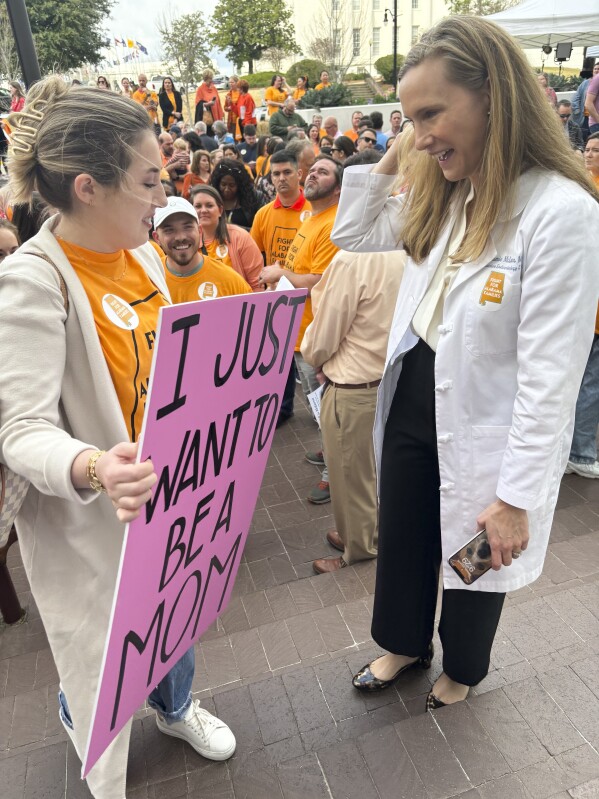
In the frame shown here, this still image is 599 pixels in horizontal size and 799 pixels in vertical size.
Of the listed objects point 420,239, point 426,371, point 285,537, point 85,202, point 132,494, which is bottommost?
point 285,537

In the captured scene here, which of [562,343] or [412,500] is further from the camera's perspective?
[412,500]

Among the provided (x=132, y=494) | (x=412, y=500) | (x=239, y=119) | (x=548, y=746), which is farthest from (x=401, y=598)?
(x=239, y=119)

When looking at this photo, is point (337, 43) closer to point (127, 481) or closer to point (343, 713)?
point (343, 713)

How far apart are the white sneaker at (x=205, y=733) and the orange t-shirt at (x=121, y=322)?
3.62 ft

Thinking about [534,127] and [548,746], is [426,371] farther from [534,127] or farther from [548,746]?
[548,746]

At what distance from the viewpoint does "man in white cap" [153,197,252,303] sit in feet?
11.9

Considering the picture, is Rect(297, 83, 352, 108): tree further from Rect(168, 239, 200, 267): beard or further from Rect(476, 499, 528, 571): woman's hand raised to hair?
Rect(476, 499, 528, 571): woman's hand raised to hair

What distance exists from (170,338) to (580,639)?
206 centimetres

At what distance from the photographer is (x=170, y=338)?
118 cm

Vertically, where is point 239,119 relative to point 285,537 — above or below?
above

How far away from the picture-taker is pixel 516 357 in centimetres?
167

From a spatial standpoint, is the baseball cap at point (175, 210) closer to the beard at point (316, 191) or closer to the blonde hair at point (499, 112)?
the beard at point (316, 191)

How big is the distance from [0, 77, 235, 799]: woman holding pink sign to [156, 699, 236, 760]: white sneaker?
0.48 metres

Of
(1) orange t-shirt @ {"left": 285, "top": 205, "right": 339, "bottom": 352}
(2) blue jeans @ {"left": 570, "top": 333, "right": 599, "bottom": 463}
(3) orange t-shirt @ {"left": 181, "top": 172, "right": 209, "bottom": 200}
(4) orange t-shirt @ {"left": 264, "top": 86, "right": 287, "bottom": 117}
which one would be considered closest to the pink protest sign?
(1) orange t-shirt @ {"left": 285, "top": 205, "right": 339, "bottom": 352}
